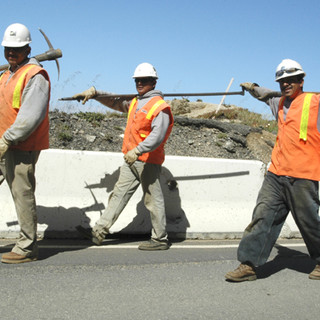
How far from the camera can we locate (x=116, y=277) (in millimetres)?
4965

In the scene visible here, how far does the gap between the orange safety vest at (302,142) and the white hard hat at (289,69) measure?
0.79 ft

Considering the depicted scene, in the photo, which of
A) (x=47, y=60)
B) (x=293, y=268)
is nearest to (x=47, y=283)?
(x=293, y=268)

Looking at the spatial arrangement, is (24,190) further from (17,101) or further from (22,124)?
(17,101)

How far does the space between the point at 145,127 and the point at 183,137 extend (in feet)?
16.0

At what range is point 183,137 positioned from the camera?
36.8 feet

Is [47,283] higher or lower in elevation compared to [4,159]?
lower

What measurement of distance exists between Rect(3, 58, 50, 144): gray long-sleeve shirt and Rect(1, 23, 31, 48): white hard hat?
38 centimetres

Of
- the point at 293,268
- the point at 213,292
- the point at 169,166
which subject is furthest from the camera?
the point at 169,166

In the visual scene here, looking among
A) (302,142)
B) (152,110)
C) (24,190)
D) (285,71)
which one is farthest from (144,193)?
(285,71)

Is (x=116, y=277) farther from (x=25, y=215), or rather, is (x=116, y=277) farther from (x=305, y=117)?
(x=305, y=117)

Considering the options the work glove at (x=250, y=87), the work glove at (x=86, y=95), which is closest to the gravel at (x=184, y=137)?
the work glove at (x=86, y=95)

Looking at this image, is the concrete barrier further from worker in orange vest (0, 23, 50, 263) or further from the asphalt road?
worker in orange vest (0, 23, 50, 263)

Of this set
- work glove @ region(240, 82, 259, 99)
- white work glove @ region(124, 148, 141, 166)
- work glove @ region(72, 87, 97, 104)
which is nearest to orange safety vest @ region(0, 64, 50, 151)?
white work glove @ region(124, 148, 141, 166)

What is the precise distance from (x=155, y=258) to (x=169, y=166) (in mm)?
1614
